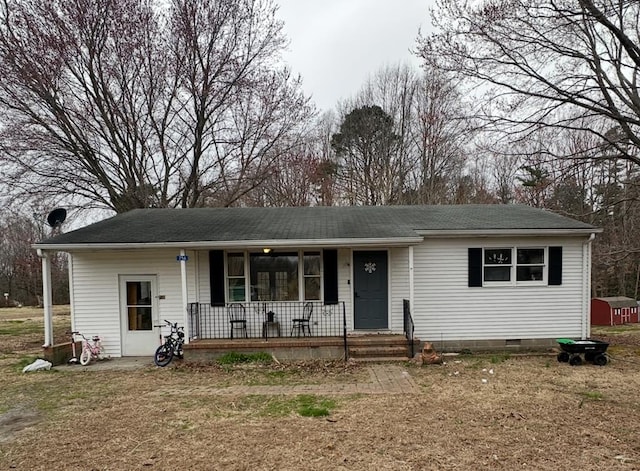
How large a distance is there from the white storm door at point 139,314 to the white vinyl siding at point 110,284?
0.45 ft

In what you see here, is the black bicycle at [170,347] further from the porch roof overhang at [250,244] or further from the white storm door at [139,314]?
the porch roof overhang at [250,244]

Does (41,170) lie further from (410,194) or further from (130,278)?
(410,194)

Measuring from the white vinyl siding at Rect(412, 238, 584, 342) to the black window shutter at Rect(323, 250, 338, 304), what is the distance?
197cm

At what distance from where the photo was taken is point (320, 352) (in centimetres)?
928

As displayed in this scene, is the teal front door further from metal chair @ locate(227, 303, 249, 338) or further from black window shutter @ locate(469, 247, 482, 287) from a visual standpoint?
metal chair @ locate(227, 303, 249, 338)

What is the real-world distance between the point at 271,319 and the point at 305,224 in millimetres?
2586

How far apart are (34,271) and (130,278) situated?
24.4m

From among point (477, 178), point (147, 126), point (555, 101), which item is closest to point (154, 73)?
point (147, 126)

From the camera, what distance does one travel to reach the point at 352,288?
10.3 meters

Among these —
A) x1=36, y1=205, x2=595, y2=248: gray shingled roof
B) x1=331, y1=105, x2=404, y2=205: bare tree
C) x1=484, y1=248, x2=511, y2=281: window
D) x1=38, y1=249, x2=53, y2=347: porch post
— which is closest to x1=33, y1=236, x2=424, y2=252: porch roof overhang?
x1=36, y1=205, x2=595, y2=248: gray shingled roof

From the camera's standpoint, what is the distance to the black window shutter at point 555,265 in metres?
10.2

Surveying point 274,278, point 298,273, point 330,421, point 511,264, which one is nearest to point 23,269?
point 274,278

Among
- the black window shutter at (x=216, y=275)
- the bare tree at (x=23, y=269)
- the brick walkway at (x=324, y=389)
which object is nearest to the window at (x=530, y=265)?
the brick walkway at (x=324, y=389)

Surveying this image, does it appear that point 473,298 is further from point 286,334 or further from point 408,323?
point 286,334
